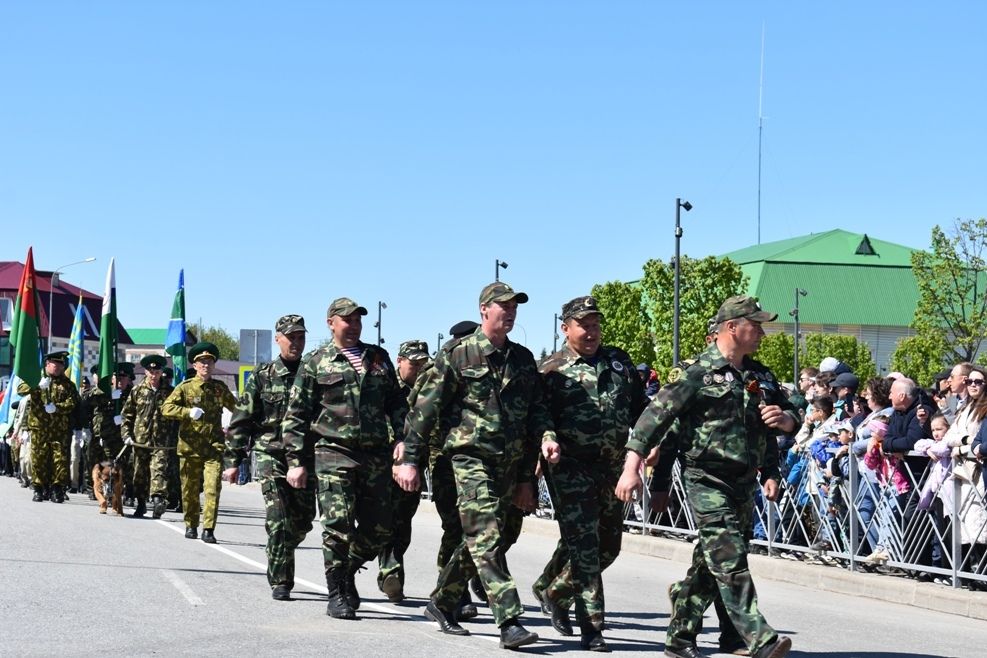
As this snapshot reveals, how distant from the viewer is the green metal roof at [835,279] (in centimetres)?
13088

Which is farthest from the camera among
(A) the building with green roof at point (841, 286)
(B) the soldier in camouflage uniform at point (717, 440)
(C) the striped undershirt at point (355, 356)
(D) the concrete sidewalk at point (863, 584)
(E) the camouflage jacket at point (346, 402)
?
(A) the building with green roof at point (841, 286)

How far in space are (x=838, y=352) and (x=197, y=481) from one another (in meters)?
95.6

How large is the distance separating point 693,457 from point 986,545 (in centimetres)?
498

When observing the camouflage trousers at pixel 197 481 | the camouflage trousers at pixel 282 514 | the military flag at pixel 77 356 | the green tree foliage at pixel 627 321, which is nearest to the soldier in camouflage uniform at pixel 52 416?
the military flag at pixel 77 356

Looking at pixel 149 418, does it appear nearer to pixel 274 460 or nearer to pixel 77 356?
pixel 77 356

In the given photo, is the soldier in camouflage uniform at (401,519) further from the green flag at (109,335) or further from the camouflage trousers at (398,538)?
the green flag at (109,335)

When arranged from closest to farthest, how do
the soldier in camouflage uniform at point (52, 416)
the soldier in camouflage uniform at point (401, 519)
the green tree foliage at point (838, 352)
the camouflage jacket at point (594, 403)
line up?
the camouflage jacket at point (594, 403), the soldier in camouflage uniform at point (401, 519), the soldier in camouflage uniform at point (52, 416), the green tree foliage at point (838, 352)

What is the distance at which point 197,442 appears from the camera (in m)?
16.0

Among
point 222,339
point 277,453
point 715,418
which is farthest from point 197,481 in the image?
point 222,339

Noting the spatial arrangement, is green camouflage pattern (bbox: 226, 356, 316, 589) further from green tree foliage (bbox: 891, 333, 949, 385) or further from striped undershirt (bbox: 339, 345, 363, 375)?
green tree foliage (bbox: 891, 333, 949, 385)

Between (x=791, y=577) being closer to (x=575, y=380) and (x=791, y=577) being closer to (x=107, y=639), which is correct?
(x=575, y=380)

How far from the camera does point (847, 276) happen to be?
448 feet

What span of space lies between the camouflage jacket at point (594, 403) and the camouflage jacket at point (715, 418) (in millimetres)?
680

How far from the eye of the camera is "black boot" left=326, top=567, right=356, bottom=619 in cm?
970
